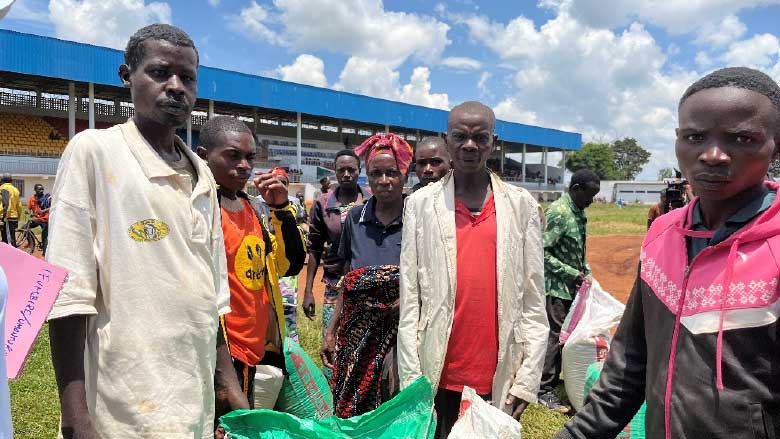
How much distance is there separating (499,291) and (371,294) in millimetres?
695

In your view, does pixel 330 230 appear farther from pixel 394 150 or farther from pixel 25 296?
pixel 25 296

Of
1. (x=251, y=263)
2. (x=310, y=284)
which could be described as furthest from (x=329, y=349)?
(x=310, y=284)

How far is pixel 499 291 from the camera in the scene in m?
2.32

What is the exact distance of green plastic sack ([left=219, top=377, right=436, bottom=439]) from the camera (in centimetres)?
185

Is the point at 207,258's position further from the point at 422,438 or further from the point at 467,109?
the point at 467,109

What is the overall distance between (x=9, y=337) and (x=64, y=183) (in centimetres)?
39

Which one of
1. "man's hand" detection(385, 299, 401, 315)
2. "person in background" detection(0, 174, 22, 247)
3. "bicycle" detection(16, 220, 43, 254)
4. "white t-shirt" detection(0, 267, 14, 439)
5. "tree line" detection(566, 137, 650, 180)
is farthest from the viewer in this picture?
"tree line" detection(566, 137, 650, 180)

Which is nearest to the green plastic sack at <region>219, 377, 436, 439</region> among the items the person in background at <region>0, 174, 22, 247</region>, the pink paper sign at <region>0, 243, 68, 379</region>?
the pink paper sign at <region>0, 243, 68, 379</region>

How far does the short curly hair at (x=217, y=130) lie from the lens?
8.70 ft

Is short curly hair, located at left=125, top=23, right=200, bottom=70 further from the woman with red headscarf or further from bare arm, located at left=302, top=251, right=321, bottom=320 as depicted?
bare arm, located at left=302, top=251, right=321, bottom=320

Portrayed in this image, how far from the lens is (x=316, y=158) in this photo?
1431 inches

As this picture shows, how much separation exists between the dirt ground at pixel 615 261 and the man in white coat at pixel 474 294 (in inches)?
262

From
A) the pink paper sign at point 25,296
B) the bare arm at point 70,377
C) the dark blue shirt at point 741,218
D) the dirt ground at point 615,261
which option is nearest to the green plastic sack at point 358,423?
the bare arm at point 70,377

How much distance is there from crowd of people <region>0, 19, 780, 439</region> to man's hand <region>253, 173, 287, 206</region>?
166mm
